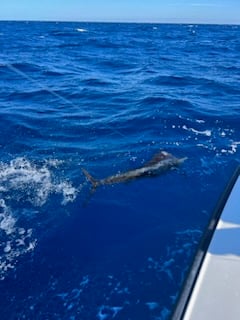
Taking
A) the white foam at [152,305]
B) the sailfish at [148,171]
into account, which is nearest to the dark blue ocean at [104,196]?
the white foam at [152,305]

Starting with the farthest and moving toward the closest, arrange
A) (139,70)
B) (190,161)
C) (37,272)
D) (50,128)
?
1. (139,70)
2. (50,128)
3. (190,161)
4. (37,272)

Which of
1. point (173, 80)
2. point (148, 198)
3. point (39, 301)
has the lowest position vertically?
point (39, 301)

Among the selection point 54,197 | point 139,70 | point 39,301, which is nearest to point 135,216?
point 54,197

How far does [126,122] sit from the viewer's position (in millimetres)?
13266

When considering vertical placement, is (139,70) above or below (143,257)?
above

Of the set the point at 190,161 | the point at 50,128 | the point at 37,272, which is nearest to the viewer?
the point at 37,272

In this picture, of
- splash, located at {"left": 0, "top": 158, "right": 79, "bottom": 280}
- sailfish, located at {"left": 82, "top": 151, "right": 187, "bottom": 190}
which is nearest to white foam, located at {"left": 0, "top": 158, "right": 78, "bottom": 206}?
splash, located at {"left": 0, "top": 158, "right": 79, "bottom": 280}

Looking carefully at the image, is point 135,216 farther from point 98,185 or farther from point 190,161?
point 190,161

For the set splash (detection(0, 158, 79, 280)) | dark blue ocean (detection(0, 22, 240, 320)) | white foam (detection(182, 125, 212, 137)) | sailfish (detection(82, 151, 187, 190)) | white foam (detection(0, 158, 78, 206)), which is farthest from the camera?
white foam (detection(182, 125, 212, 137))

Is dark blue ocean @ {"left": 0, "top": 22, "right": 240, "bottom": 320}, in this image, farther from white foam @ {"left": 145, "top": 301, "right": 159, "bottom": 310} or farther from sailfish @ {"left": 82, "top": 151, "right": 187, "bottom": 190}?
sailfish @ {"left": 82, "top": 151, "right": 187, "bottom": 190}

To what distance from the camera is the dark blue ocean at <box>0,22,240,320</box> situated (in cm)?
565

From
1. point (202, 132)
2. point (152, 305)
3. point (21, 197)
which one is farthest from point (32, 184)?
point (202, 132)

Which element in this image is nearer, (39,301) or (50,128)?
(39,301)

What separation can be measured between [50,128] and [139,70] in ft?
38.3
